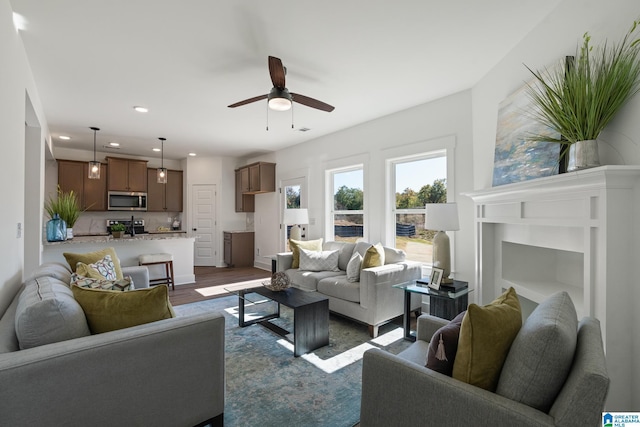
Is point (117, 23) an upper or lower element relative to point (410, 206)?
upper

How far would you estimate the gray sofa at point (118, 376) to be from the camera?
3.73ft

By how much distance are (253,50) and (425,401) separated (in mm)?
2726

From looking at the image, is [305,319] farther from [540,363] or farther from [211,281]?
[211,281]

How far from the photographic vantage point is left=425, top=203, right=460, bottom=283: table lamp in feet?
9.55

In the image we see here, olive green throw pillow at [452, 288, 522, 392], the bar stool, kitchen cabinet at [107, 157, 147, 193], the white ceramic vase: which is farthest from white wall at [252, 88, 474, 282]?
kitchen cabinet at [107, 157, 147, 193]

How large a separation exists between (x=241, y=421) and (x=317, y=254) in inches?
100

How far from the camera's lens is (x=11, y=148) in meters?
2.03

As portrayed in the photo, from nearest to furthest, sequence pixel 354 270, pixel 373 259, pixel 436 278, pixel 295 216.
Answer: pixel 436 278 → pixel 373 259 → pixel 354 270 → pixel 295 216

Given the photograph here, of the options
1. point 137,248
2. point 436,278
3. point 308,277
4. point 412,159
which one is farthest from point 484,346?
point 137,248

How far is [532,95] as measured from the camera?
221 cm

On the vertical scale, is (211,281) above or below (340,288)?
below

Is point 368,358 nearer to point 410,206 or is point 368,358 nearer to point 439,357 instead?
point 439,357

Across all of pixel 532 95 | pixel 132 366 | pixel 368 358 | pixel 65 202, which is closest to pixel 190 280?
pixel 65 202

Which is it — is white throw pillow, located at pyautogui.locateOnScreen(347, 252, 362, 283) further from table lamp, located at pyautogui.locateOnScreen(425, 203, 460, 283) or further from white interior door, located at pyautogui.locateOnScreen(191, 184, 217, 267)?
white interior door, located at pyautogui.locateOnScreen(191, 184, 217, 267)
